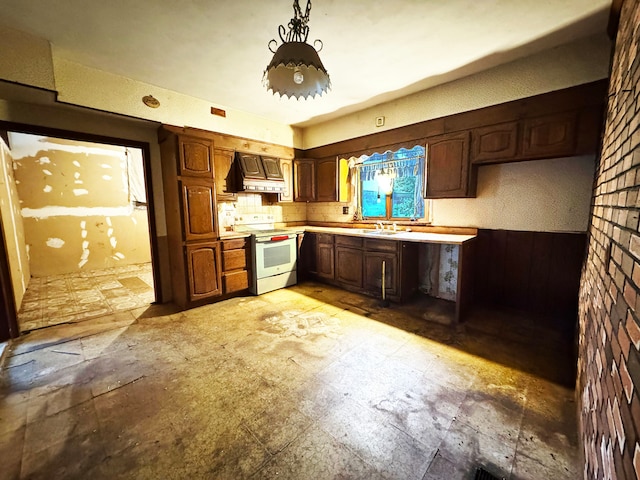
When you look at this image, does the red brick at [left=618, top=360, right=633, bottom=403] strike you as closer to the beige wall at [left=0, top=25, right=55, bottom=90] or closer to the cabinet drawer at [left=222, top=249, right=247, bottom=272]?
the cabinet drawer at [left=222, top=249, right=247, bottom=272]

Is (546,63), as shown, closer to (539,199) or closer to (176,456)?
(539,199)

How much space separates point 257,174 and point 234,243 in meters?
1.10

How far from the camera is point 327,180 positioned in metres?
4.56

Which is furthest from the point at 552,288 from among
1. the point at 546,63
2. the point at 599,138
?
the point at 546,63

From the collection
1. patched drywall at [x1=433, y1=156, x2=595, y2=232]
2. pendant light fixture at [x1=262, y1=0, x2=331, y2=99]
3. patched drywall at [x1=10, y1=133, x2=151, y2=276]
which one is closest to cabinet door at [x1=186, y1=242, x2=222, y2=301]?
pendant light fixture at [x1=262, y1=0, x2=331, y2=99]

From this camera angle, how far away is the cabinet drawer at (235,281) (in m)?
3.69

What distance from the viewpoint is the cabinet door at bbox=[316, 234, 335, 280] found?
13.8ft

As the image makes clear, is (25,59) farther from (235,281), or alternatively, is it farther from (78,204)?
(78,204)

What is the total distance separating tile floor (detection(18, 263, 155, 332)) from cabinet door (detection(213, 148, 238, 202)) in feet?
5.90

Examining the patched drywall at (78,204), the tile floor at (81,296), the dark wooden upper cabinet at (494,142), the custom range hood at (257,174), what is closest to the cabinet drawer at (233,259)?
the custom range hood at (257,174)

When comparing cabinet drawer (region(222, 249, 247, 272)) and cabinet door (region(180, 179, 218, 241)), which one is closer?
cabinet door (region(180, 179, 218, 241))

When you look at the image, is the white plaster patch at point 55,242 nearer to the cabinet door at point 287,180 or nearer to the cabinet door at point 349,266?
the cabinet door at point 287,180

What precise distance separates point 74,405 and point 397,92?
430 centimetres

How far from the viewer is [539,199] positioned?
112 inches
